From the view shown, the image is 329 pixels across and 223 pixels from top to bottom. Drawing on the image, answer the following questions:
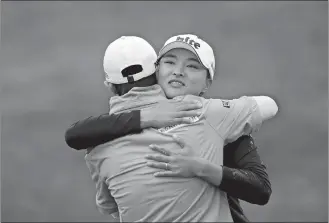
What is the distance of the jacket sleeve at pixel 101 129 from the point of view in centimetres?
294

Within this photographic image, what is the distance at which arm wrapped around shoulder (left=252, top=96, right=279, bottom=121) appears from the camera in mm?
3100

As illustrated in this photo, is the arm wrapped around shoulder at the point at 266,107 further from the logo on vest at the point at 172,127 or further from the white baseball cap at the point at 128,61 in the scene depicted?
the white baseball cap at the point at 128,61

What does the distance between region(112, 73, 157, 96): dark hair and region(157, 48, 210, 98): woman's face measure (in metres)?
0.03

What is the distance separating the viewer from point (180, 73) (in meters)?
3.05

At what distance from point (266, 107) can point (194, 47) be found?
1.35 ft

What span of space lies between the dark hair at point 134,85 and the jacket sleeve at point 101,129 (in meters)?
0.13

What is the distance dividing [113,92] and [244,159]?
2.12 feet

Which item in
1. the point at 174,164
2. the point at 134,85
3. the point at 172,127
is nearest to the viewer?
the point at 174,164

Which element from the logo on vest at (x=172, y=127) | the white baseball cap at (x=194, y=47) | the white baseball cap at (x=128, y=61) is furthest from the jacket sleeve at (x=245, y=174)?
the white baseball cap at (x=128, y=61)

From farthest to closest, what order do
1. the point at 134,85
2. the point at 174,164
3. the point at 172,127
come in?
the point at 134,85, the point at 172,127, the point at 174,164

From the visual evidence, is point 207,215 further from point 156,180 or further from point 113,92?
point 113,92

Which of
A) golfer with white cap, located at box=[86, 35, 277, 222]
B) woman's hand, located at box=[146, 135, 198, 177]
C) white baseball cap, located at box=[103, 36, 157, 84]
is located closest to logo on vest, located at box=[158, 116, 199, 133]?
golfer with white cap, located at box=[86, 35, 277, 222]

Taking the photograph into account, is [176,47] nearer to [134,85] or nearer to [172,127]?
[134,85]

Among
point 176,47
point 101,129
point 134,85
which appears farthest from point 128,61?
point 101,129
